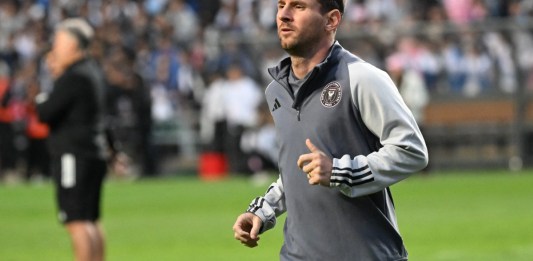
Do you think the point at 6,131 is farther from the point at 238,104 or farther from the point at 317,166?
the point at 317,166

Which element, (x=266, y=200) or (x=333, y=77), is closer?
(x=333, y=77)

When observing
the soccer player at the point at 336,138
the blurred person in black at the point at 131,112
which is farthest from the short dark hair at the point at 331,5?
the blurred person in black at the point at 131,112

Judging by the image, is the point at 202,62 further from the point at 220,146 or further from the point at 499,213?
the point at 499,213

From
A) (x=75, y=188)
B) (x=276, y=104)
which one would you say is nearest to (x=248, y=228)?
(x=276, y=104)

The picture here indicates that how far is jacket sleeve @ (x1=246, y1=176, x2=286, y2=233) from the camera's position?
643cm

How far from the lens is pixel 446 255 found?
1396cm

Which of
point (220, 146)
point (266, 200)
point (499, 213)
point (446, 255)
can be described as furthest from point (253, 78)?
point (266, 200)

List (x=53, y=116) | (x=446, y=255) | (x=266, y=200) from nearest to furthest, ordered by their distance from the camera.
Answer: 1. (x=266, y=200)
2. (x=53, y=116)
3. (x=446, y=255)

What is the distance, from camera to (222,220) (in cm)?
1867

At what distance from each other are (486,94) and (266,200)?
20.0m

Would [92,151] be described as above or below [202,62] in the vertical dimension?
above

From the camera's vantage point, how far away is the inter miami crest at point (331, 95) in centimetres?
598

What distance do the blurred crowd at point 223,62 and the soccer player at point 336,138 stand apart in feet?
60.4

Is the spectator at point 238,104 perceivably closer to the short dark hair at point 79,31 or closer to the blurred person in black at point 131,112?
the blurred person in black at point 131,112
